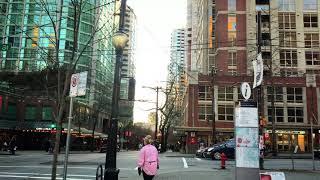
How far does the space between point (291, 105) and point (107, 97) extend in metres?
30.9

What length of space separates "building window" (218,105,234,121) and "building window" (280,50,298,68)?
1283 cm

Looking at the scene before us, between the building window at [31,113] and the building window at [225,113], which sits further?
the building window at [31,113]

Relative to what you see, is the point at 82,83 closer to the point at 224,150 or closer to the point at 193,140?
the point at 224,150

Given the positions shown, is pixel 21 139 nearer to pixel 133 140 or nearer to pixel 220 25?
pixel 220 25

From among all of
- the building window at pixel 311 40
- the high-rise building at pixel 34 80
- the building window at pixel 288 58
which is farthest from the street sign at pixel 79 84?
the building window at pixel 311 40

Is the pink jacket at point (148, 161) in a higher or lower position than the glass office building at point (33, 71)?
lower

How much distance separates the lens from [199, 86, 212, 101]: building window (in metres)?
63.2

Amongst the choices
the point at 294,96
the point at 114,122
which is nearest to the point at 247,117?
the point at 114,122

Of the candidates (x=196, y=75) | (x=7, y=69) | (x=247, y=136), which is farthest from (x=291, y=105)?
(x=247, y=136)

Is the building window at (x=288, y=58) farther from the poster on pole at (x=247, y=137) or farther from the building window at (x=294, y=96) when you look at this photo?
the poster on pole at (x=247, y=137)

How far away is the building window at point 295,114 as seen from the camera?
6247 cm

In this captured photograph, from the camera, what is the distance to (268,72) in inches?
2277

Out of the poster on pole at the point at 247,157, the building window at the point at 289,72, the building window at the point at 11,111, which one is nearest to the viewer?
the poster on pole at the point at 247,157

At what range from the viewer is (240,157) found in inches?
450
